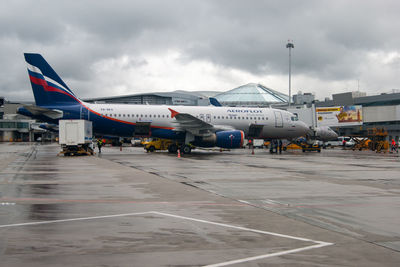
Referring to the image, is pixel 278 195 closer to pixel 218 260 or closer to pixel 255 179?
pixel 255 179

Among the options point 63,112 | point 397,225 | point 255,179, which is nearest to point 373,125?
point 63,112

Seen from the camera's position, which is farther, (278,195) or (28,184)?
(28,184)

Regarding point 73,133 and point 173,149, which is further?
point 173,149

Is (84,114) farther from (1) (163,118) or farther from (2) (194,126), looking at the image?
(2) (194,126)

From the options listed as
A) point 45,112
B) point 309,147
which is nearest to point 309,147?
point 309,147

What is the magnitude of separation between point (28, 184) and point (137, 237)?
812 cm

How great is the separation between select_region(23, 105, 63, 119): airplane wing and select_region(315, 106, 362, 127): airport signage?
61071mm

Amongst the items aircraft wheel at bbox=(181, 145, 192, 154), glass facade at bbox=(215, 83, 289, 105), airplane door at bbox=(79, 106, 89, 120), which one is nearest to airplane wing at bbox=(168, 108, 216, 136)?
aircraft wheel at bbox=(181, 145, 192, 154)

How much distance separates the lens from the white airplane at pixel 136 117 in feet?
107

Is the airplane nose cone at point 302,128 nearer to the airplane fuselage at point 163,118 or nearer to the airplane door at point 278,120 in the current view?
the airplane fuselage at point 163,118

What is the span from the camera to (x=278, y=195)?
11.1m

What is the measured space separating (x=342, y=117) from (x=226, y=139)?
57.9 meters

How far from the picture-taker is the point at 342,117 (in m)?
83.9

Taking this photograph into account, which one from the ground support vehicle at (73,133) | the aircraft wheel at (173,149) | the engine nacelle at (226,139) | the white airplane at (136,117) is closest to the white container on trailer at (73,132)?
the ground support vehicle at (73,133)
